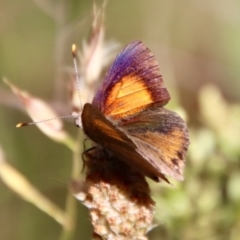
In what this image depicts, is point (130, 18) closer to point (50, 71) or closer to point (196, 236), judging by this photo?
point (50, 71)

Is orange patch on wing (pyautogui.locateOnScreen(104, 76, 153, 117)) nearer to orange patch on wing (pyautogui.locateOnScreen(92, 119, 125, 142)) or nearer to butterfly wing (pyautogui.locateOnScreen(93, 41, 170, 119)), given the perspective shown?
butterfly wing (pyautogui.locateOnScreen(93, 41, 170, 119))

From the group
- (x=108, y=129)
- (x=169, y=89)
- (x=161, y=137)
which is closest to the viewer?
(x=108, y=129)

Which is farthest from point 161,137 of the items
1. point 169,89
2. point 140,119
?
point 169,89

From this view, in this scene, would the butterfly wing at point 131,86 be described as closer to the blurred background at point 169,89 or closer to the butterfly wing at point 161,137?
the butterfly wing at point 161,137

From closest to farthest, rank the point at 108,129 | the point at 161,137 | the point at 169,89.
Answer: the point at 108,129 → the point at 161,137 → the point at 169,89

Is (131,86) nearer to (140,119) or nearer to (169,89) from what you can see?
(140,119)

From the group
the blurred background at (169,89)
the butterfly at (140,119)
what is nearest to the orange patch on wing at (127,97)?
the butterfly at (140,119)

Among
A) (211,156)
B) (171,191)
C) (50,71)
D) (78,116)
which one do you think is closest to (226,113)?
(211,156)

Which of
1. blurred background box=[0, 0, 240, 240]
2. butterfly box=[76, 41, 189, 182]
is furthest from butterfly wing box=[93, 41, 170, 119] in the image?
blurred background box=[0, 0, 240, 240]
